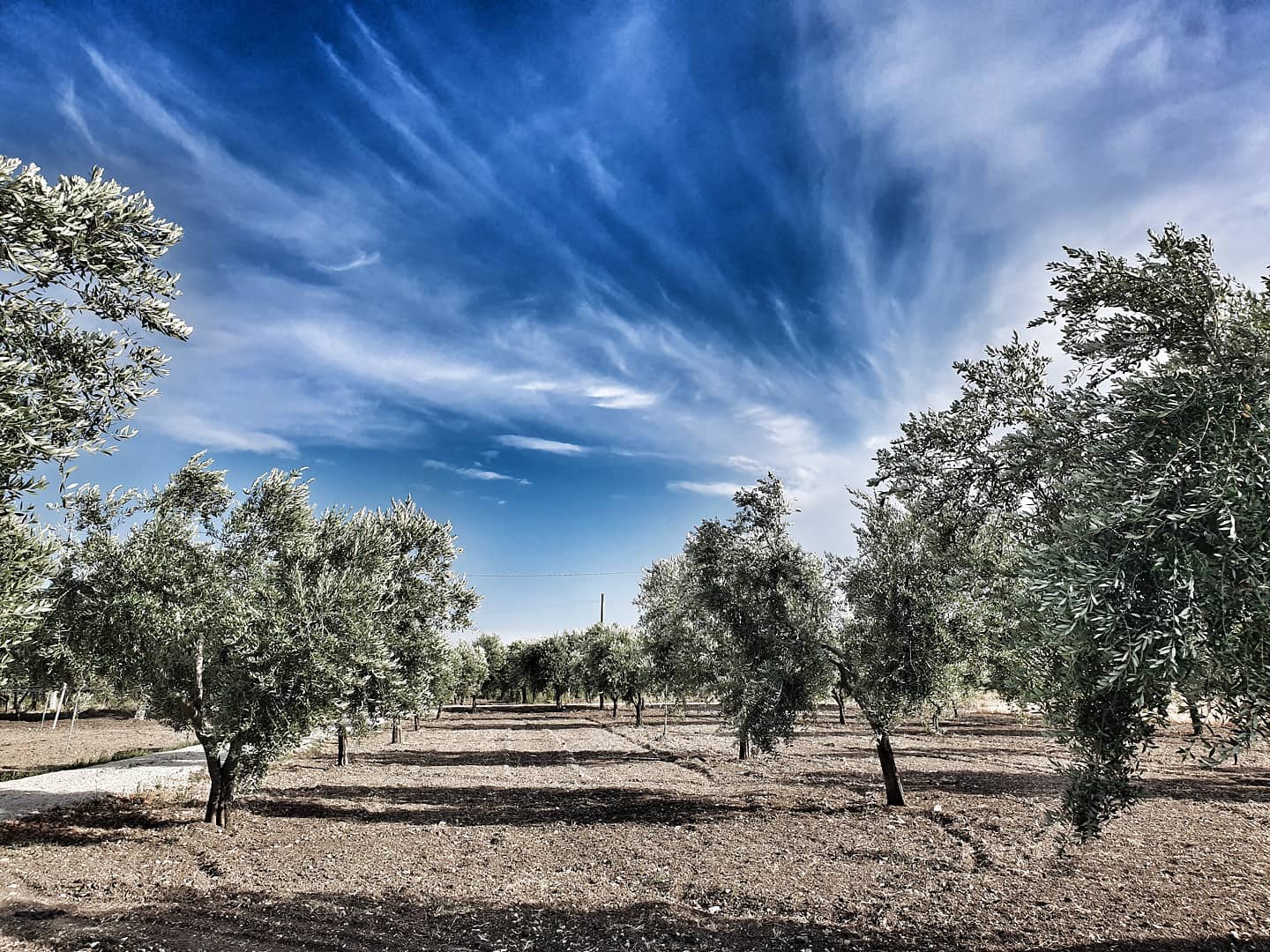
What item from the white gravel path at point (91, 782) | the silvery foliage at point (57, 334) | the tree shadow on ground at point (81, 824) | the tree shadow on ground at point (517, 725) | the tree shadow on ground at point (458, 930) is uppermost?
the silvery foliage at point (57, 334)

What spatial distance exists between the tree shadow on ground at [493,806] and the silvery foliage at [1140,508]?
615 inches

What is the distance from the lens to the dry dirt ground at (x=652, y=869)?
12.3 metres

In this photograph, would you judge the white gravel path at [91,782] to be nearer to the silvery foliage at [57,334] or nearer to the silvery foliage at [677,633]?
the silvery foliage at [57,334]

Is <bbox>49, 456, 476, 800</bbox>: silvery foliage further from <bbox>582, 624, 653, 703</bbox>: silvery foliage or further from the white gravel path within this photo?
<bbox>582, 624, 653, 703</bbox>: silvery foliage

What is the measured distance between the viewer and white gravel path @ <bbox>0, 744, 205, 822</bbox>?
23673 mm

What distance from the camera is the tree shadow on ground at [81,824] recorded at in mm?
18766

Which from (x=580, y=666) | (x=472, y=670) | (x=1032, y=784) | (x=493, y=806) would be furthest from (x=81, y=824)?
(x=472, y=670)

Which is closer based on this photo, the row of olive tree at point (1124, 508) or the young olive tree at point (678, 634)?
the row of olive tree at point (1124, 508)

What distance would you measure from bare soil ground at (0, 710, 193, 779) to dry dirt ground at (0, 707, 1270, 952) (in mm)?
18123

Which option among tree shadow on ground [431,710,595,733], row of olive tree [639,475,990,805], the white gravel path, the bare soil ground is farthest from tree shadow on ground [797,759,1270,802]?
the bare soil ground

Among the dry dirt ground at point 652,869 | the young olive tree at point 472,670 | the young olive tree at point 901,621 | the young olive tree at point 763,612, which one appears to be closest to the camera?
the dry dirt ground at point 652,869

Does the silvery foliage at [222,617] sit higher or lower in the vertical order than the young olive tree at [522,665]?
higher

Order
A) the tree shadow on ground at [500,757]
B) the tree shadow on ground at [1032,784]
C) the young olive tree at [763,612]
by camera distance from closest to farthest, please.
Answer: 1. the young olive tree at [763,612]
2. the tree shadow on ground at [1032,784]
3. the tree shadow on ground at [500,757]

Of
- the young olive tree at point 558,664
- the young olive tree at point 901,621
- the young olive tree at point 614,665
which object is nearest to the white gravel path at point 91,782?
the young olive tree at point 901,621
